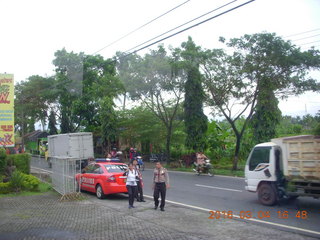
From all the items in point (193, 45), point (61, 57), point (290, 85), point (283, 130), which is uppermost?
point (61, 57)

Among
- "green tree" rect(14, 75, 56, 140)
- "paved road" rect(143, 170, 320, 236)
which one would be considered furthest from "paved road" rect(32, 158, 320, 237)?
"green tree" rect(14, 75, 56, 140)

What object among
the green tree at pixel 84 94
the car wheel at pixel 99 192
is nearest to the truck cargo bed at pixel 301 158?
the car wheel at pixel 99 192

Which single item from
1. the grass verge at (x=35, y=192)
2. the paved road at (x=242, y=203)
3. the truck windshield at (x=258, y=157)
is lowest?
the paved road at (x=242, y=203)

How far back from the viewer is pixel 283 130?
32281 mm

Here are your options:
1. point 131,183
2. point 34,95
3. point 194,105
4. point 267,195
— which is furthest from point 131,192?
point 34,95

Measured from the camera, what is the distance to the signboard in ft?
55.9

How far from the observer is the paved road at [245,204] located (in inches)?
334

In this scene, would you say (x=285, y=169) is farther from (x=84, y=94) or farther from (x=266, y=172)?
(x=84, y=94)

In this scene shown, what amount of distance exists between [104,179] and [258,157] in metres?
5.71

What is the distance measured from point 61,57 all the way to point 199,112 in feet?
64.5

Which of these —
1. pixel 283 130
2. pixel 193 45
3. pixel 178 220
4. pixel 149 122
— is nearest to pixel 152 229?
pixel 178 220

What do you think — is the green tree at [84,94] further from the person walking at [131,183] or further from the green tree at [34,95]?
the person walking at [131,183]

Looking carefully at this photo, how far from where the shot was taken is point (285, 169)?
32.7ft

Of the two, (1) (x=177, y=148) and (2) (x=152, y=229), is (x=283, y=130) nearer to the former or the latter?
(1) (x=177, y=148)
